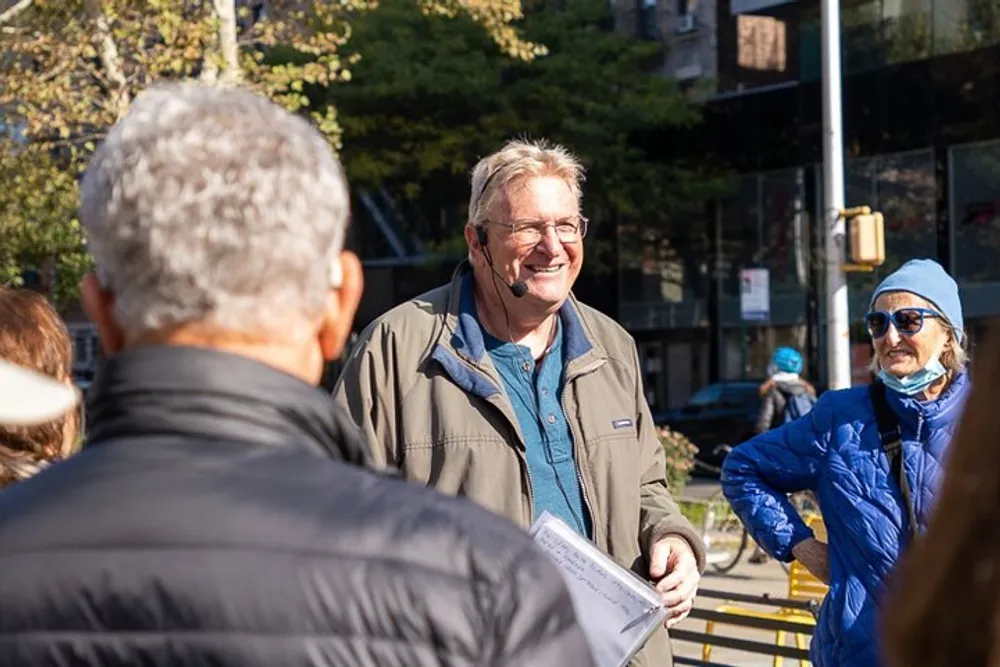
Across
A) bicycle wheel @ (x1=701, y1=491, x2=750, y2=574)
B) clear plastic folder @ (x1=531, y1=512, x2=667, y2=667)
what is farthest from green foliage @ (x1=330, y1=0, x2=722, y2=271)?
clear plastic folder @ (x1=531, y1=512, x2=667, y2=667)

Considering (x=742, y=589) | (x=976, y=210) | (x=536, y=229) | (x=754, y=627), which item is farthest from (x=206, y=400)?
(x=976, y=210)

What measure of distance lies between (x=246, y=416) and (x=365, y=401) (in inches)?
76.8

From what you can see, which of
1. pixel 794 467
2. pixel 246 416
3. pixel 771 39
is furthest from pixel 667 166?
pixel 246 416

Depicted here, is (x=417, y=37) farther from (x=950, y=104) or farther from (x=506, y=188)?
(x=506, y=188)

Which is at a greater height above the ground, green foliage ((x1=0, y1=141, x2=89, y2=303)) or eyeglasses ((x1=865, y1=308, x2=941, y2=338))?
green foliage ((x1=0, y1=141, x2=89, y2=303))

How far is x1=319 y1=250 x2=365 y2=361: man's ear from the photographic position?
1.89 meters

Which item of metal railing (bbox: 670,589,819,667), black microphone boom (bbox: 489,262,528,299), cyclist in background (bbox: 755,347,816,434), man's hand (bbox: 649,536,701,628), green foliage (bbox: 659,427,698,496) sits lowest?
green foliage (bbox: 659,427,698,496)

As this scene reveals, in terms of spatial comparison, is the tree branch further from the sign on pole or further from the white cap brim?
the white cap brim

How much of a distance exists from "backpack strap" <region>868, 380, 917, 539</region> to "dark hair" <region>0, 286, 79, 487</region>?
197cm

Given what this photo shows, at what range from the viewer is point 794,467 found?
426 cm

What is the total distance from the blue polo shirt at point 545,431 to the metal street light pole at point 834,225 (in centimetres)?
1328

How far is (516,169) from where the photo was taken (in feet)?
12.8

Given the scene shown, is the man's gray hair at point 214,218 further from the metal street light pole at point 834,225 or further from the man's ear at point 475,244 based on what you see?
the metal street light pole at point 834,225

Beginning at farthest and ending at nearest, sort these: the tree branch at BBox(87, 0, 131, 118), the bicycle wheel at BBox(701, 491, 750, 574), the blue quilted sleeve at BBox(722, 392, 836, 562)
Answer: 1. the tree branch at BBox(87, 0, 131, 118)
2. the bicycle wheel at BBox(701, 491, 750, 574)
3. the blue quilted sleeve at BBox(722, 392, 836, 562)
